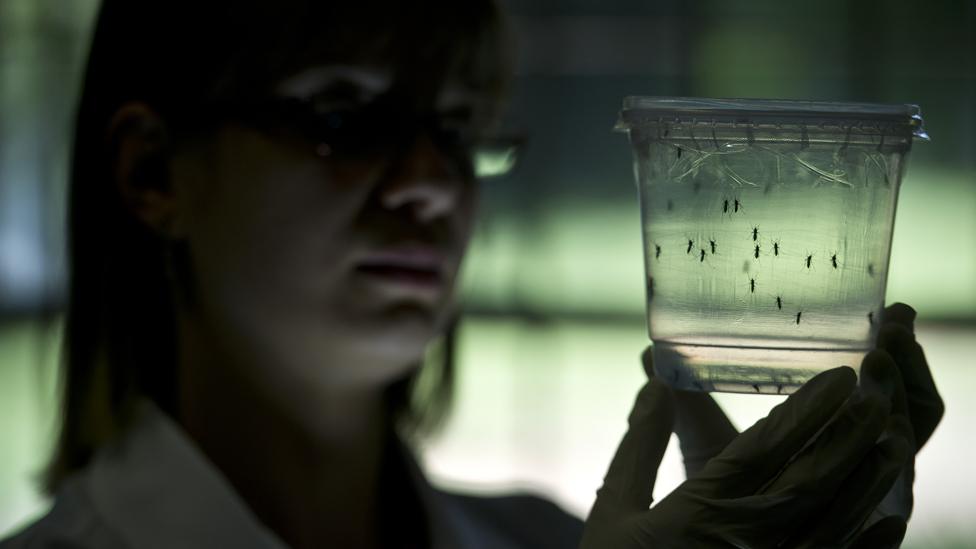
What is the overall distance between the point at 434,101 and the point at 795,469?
62 centimetres

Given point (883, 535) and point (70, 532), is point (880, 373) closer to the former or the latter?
point (883, 535)

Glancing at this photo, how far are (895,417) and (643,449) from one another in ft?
0.65

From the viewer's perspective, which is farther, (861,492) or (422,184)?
(422,184)

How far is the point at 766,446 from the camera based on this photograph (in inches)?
25.4

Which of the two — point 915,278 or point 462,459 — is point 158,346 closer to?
point 462,459

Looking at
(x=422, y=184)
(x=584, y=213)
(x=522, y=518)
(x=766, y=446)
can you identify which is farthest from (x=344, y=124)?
(x=584, y=213)

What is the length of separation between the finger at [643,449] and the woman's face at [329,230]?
36 centimetres

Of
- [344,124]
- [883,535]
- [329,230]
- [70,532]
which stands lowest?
[70,532]

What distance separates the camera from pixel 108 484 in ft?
3.47

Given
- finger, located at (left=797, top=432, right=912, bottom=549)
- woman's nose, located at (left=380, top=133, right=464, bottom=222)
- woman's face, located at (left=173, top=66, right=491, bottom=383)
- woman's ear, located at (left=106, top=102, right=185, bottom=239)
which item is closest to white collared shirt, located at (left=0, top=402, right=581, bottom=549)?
woman's face, located at (left=173, top=66, right=491, bottom=383)

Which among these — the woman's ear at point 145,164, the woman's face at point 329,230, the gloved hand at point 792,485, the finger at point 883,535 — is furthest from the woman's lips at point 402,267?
the finger at point 883,535

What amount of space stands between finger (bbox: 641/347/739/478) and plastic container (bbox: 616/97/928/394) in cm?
15

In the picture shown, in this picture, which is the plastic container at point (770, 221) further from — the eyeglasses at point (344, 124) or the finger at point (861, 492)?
the eyeglasses at point (344, 124)

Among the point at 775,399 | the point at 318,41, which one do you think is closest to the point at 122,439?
the point at 318,41
